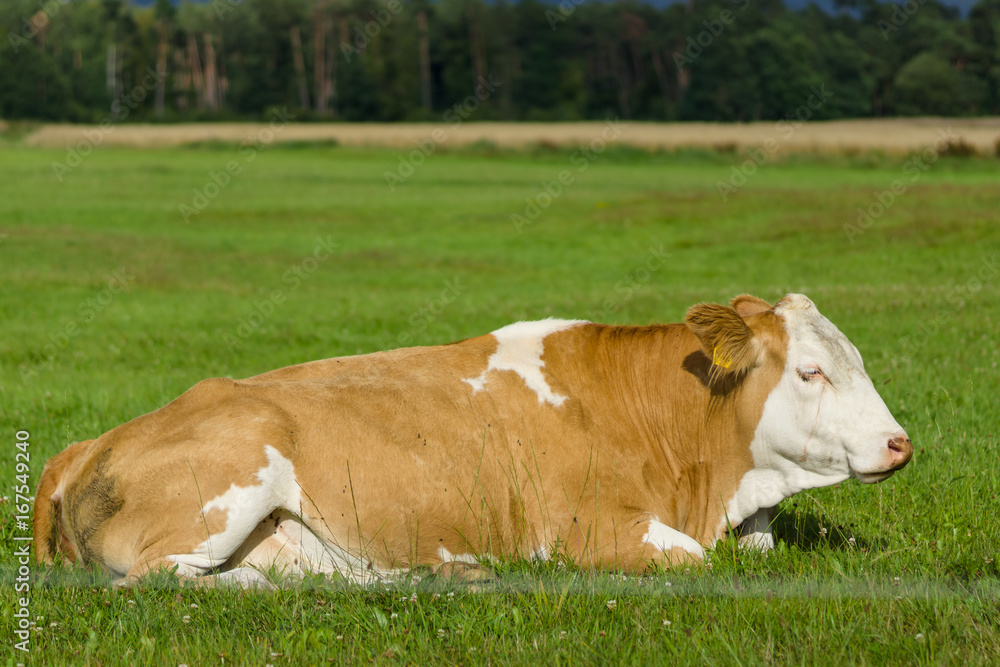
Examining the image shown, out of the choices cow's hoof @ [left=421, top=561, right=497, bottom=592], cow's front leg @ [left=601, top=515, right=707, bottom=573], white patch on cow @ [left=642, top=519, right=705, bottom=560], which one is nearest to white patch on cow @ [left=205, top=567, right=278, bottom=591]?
cow's hoof @ [left=421, top=561, right=497, bottom=592]

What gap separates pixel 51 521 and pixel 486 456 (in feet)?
8.56

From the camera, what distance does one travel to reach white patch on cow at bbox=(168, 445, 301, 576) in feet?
18.0

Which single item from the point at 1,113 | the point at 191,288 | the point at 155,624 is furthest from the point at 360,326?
the point at 1,113

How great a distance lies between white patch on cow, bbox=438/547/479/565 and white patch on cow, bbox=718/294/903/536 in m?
1.53

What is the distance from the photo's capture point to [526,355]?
665 centimetres

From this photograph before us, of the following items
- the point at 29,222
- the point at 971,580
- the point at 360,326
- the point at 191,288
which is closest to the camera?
the point at 971,580

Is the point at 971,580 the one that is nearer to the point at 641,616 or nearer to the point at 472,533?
the point at 641,616

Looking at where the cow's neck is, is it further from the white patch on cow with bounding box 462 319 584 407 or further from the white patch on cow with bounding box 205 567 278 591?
the white patch on cow with bounding box 205 567 278 591

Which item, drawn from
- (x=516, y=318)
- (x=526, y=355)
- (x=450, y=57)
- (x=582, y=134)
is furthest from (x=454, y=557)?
(x=450, y=57)

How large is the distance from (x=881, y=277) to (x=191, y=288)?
45.9ft

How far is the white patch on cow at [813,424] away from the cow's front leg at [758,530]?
3.5 inches

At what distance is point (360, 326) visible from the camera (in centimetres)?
1593

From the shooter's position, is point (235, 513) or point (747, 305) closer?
point (235, 513)

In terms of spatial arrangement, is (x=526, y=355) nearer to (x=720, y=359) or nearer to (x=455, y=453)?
(x=455, y=453)
